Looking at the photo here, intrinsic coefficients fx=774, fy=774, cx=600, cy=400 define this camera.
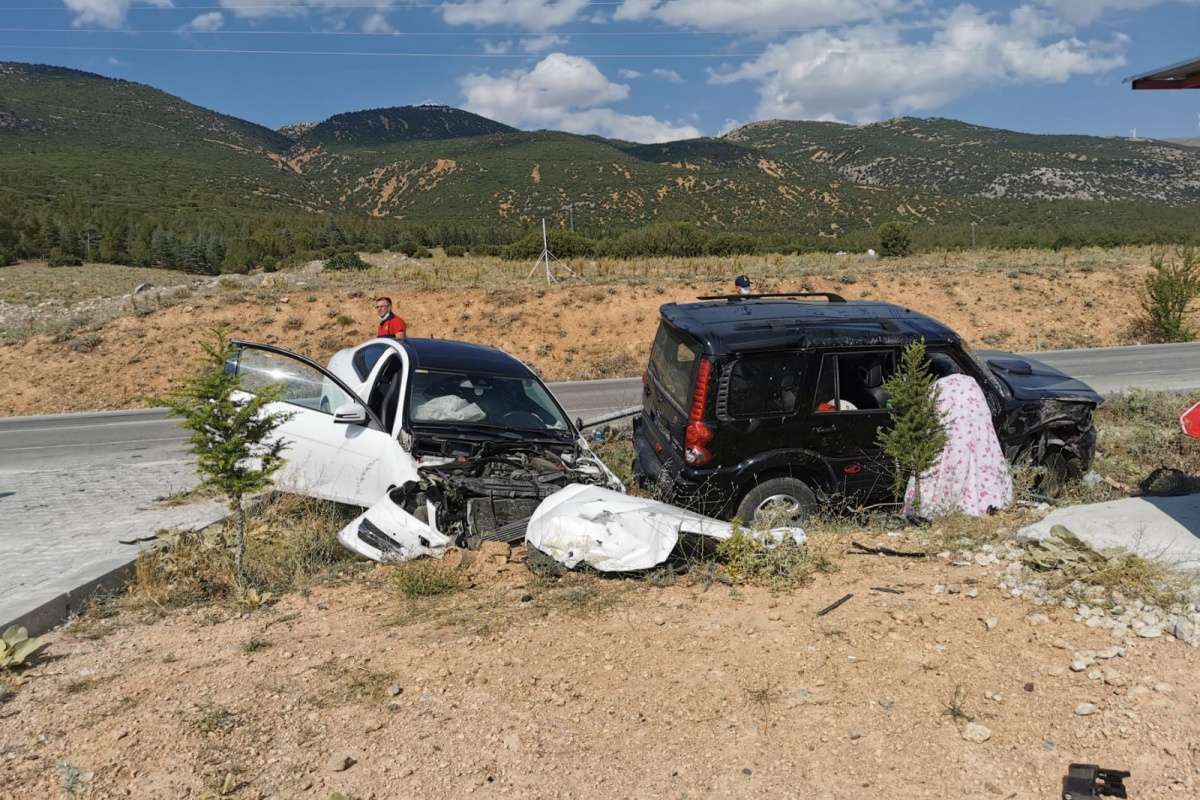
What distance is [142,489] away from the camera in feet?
27.5

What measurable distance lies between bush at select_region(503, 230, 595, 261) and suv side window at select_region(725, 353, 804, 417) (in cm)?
3268

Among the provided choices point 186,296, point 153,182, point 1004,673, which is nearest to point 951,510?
point 1004,673

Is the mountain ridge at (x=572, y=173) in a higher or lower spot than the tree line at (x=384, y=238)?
higher

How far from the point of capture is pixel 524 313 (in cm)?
2275

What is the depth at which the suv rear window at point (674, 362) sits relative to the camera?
239 inches

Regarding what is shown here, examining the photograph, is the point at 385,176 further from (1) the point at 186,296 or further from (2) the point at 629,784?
(2) the point at 629,784

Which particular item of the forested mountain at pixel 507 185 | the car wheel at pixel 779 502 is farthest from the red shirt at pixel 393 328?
the forested mountain at pixel 507 185

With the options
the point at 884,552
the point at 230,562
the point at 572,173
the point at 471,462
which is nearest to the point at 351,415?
the point at 471,462

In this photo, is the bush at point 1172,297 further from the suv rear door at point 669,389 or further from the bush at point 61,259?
the bush at point 61,259

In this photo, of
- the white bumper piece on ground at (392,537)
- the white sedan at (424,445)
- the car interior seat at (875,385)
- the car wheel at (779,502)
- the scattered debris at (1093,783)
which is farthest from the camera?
the car interior seat at (875,385)

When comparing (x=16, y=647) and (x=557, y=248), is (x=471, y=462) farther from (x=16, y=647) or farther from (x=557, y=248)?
(x=557, y=248)

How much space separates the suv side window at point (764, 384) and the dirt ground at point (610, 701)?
1.56 m

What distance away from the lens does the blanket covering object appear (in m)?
6.16

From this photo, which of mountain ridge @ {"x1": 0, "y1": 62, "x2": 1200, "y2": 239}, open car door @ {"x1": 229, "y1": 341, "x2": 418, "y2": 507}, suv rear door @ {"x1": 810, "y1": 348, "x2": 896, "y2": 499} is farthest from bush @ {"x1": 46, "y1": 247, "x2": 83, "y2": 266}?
suv rear door @ {"x1": 810, "y1": 348, "x2": 896, "y2": 499}
